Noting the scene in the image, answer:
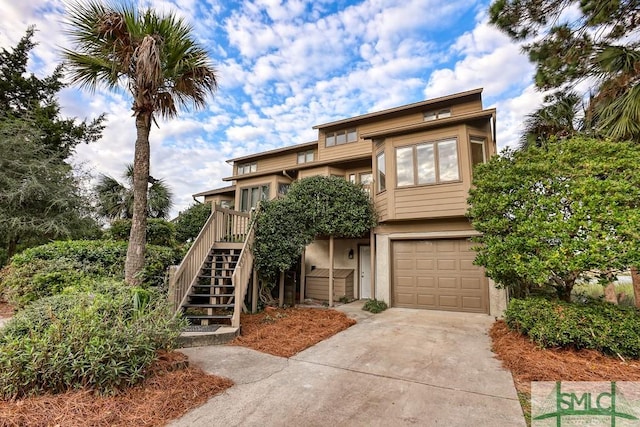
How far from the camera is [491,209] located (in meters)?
5.75

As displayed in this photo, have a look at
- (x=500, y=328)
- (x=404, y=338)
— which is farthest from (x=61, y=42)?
(x=500, y=328)

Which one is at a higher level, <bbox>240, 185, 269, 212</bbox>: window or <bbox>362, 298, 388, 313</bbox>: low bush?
<bbox>240, 185, 269, 212</bbox>: window

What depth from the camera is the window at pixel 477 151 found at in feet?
Answer: 26.9

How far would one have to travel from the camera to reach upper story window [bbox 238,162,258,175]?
53.2 feet

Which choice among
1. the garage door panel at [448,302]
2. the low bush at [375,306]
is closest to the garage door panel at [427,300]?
the garage door panel at [448,302]

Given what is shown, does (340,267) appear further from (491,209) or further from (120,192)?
(120,192)

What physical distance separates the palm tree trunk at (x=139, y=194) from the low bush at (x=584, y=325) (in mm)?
7542

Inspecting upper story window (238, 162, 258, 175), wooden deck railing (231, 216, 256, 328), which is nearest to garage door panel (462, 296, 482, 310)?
wooden deck railing (231, 216, 256, 328)

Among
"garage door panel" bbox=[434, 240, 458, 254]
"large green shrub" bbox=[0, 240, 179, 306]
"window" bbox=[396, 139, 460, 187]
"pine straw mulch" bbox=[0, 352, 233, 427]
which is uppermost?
"window" bbox=[396, 139, 460, 187]

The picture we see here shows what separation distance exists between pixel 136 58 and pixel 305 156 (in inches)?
378

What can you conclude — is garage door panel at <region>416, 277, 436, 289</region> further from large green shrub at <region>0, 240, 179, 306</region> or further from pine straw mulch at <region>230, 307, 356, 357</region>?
large green shrub at <region>0, 240, 179, 306</region>

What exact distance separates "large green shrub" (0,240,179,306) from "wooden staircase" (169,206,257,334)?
44.2 inches

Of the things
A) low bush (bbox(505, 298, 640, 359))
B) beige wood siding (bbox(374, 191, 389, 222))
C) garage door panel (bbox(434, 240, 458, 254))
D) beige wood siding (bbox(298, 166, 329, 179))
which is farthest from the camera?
beige wood siding (bbox(298, 166, 329, 179))

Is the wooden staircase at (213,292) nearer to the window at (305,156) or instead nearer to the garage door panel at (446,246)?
the garage door panel at (446,246)
